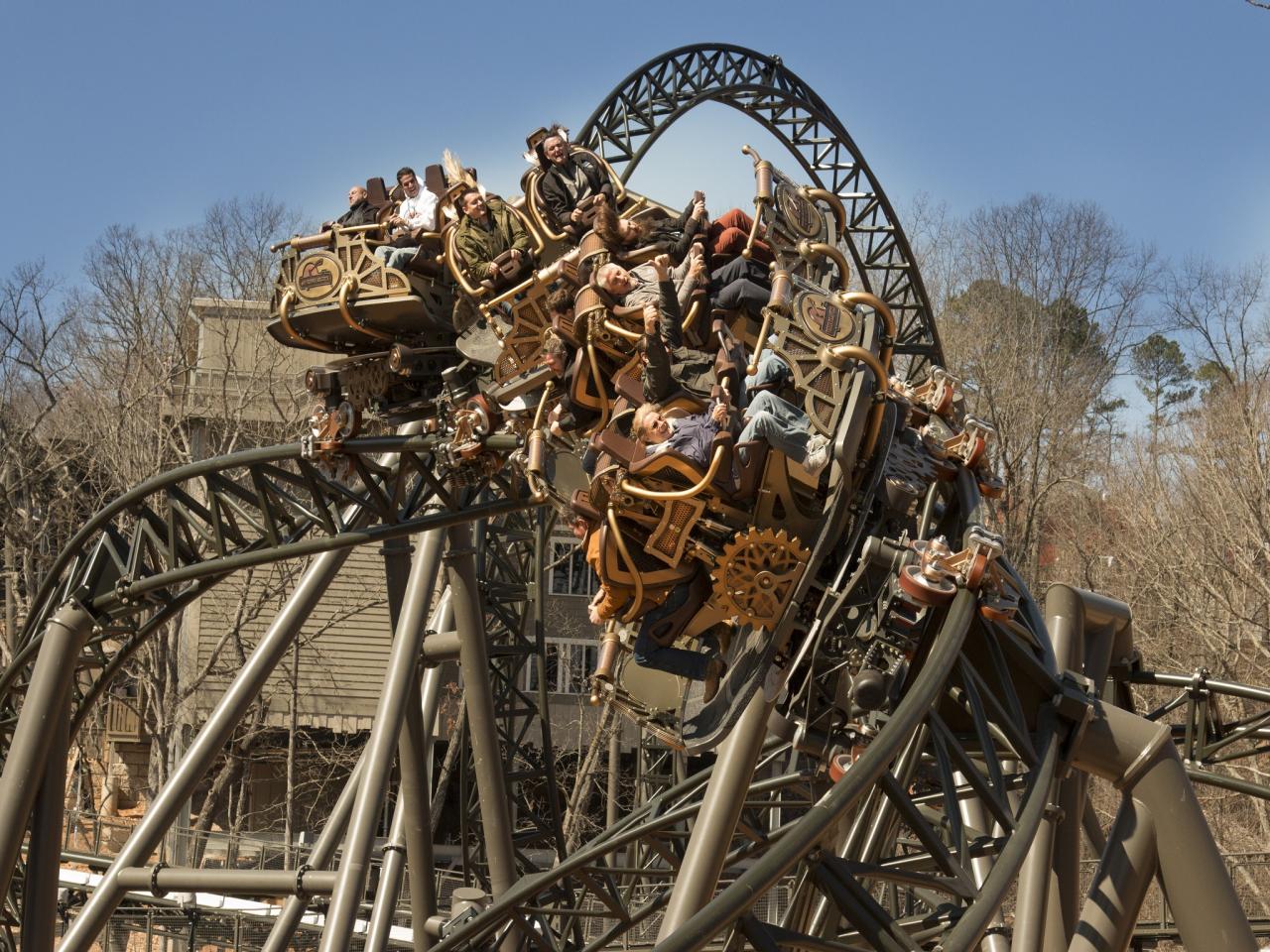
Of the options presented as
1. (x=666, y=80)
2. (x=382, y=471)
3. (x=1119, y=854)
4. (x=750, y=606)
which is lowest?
(x=1119, y=854)

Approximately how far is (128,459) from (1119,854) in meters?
19.0

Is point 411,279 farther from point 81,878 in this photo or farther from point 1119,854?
point 81,878

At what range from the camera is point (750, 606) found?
715cm

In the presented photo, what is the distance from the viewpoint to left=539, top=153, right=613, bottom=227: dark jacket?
916 cm

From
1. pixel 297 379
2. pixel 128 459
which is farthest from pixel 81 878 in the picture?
pixel 297 379

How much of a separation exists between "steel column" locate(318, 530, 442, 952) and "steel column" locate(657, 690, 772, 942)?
3257 millimetres

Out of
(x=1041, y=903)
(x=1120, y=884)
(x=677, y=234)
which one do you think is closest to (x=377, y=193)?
(x=677, y=234)

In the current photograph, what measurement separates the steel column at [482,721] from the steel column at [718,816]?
3337mm

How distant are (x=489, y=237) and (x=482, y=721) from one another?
2913 millimetres

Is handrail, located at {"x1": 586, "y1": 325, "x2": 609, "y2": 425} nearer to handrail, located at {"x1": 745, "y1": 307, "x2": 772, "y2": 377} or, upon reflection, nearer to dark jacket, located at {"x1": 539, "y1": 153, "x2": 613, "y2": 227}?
handrail, located at {"x1": 745, "y1": 307, "x2": 772, "y2": 377}

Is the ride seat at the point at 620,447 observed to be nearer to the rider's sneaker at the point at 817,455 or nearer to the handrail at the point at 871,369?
the rider's sneaker at the point at 817,455

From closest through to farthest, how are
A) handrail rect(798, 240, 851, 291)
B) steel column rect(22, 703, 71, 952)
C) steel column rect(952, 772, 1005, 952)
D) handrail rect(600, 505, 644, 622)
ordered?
handrail rect(600, 505, 644, 622) → handrail rect(798, 240, 851, 291) → steel column rect(22, 703, 71, 952) → steel column rect(952, 772, 1005, 952)

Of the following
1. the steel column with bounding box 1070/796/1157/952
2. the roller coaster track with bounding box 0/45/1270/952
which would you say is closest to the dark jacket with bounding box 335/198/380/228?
the roller coaster track with bounding box 0/45/1270/952

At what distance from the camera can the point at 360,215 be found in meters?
11.0
